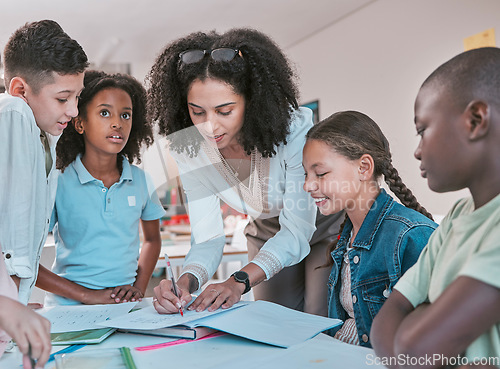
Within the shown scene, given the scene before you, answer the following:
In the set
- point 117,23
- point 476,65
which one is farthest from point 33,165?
point 117,23

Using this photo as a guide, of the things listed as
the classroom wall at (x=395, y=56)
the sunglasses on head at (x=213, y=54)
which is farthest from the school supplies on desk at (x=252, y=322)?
the classroom wall at (x=395, y=56)

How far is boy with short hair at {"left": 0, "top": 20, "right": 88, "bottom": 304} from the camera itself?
1.14 m

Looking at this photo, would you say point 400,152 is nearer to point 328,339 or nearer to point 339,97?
point 339,97

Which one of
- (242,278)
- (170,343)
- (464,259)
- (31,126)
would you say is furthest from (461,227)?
(31,126)

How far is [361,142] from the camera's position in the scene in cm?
127

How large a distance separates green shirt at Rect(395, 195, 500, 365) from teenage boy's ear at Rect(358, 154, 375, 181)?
493mm

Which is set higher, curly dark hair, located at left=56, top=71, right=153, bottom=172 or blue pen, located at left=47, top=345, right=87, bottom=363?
curly dark hair, located at left=56, top=71, right=153, bottom=172

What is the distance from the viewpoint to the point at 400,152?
3996 mm

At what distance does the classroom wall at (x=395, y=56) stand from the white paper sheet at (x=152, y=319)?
2290 mm

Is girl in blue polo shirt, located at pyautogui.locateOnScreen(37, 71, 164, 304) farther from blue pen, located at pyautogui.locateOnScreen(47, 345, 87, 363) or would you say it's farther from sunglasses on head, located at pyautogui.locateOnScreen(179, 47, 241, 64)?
blue pen, located at pyautogui.locateOnScreen(47, 345, 87, 363)

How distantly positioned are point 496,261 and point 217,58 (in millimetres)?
933

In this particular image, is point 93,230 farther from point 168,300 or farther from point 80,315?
point 168,300

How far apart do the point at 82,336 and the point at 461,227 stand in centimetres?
72

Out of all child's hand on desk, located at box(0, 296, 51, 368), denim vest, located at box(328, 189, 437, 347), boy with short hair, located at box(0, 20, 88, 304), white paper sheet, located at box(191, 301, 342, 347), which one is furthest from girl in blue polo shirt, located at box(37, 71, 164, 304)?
child's hand on desk, located at box(0, 296, 51, 368)
